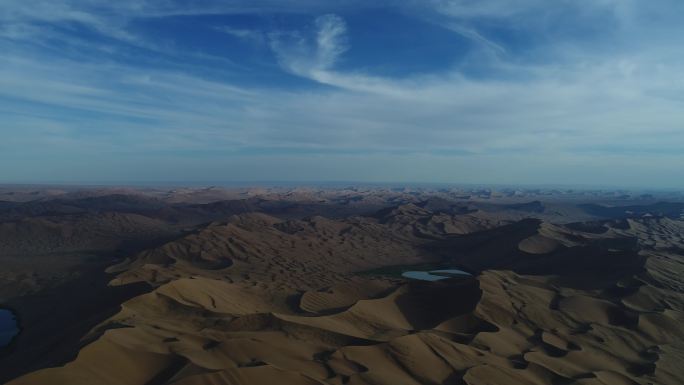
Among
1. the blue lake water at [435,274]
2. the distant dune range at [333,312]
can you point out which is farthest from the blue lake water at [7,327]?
the blue lake water at [435,274]

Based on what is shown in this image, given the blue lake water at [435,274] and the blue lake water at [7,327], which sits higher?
the blue lake water at [7,327]

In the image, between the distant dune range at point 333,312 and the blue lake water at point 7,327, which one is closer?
the distant dune range at point 333,312

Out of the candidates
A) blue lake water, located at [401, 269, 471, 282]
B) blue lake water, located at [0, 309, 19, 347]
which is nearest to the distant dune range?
blue lake water, located at [0, 309, 19, 347]

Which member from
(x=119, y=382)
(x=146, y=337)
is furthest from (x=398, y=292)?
(x=119, y=382)

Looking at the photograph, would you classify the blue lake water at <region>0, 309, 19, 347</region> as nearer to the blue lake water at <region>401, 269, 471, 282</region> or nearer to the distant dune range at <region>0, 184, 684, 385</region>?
the distant dune range at <region>0, 184, 684, 385</region>

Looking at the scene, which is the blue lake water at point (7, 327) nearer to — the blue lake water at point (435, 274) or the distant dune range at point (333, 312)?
the distant dune range at point (333, 312)
